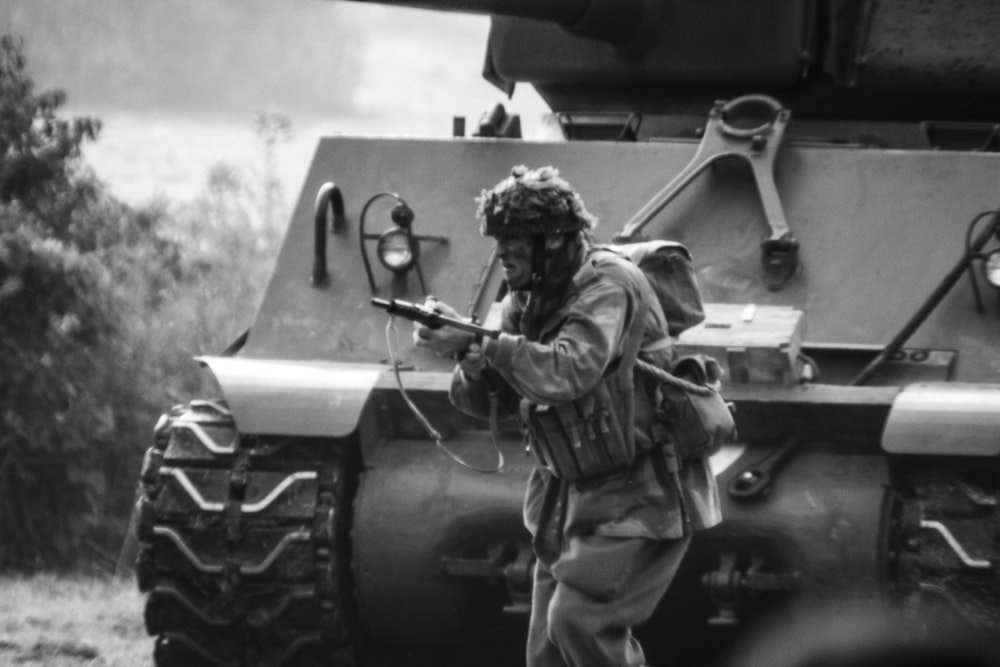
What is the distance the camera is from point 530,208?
5.78 m

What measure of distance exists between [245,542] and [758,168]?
2.09 m

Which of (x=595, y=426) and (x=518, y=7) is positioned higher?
(x=518, y=7)

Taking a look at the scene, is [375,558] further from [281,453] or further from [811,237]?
[811,237]

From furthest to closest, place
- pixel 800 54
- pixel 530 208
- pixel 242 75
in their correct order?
pixel 242 75 < pixel 800 54 < pixel 530 208

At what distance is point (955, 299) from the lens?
7.28 metres

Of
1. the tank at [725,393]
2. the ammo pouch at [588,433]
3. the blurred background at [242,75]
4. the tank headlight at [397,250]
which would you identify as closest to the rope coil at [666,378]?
the ammo pouch at [588,433]

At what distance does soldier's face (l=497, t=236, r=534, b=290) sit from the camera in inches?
229

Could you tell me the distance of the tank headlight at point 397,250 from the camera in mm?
7707

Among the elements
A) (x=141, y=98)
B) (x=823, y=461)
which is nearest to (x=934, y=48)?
(x=823, y=461)

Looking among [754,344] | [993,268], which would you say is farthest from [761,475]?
[993,268]

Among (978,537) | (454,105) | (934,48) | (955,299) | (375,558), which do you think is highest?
(934,48)

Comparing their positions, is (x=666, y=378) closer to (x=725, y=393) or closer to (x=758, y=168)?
(x=725, y=393)

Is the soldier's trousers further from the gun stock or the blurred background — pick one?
the blurred background

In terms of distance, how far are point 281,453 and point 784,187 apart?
190cm
